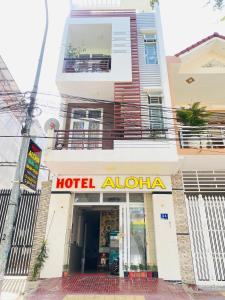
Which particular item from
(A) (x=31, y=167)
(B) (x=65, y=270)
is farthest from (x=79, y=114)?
(B) (x=65, y=270)

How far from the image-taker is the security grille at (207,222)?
6.71 metres

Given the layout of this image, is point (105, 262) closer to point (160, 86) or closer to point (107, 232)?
point (107, 232)

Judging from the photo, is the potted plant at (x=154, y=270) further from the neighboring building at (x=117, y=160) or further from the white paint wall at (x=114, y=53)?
the white paint wall at (x=114, y=53)

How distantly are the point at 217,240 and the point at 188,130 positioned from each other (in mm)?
3667

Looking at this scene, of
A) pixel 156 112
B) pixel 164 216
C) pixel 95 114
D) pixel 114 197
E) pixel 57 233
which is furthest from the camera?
pixel 95 114

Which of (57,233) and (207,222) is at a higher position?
(207,222)

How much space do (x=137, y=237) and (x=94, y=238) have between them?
3.03m

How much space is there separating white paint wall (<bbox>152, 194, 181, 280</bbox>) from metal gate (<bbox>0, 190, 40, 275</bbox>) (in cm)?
417

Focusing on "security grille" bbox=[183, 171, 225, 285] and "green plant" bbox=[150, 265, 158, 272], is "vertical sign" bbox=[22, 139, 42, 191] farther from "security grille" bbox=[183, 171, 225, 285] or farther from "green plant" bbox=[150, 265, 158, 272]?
"security grille" bbox=[183, 171, 225, 285]

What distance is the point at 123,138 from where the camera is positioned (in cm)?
758

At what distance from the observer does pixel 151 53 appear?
31.5 ft

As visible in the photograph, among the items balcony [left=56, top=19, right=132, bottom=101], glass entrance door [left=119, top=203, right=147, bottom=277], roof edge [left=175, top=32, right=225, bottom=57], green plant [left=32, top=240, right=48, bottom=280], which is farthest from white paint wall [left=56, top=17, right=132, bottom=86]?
green plant [left=32, top=240, right=48, bottom=280]

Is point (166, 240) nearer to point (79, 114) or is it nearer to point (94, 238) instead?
point (94, 238)

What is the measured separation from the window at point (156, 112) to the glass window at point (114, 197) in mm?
2523
